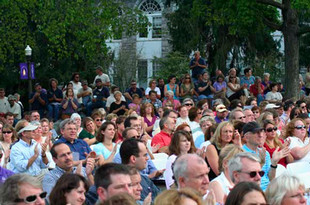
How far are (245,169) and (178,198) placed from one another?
2.30 metres

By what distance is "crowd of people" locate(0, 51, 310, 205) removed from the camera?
6.32m

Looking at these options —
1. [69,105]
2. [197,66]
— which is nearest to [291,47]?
[197,66]

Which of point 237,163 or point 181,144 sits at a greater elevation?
point 237,163

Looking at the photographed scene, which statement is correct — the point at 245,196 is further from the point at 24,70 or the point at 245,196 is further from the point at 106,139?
the point at 24,70

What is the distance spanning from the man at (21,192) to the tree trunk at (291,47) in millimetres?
19048

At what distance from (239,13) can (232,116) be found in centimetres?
1164

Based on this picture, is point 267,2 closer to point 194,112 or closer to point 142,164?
point 194,112

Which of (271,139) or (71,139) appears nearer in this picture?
(71,139)

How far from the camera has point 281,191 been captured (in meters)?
6.65

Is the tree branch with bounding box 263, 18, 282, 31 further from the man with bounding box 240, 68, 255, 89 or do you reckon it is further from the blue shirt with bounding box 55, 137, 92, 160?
the blue shirt with bounding box 55, 137, 92, 160

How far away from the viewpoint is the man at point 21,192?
6.11 meters

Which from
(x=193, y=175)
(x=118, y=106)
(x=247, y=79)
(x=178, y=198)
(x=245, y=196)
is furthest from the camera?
(x=247, y=79)

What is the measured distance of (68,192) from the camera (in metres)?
6.87

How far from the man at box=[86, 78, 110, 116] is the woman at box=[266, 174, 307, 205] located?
15343 mm
